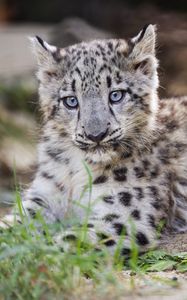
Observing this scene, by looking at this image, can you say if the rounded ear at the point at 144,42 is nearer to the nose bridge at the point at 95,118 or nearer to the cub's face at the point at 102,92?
the cub's face at the point at 102,92

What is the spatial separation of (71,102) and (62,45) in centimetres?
675

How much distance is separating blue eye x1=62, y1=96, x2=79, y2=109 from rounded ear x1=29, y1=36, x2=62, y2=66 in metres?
0.44

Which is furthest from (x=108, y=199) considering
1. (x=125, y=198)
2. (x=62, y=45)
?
(x=62, y=45)

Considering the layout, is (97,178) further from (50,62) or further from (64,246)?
(64,246)

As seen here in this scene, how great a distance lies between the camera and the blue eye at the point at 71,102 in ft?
23.7

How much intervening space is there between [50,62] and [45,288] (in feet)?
9.55

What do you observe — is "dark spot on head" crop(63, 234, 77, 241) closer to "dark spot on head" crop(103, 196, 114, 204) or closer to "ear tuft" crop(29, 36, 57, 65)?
"dark spot on head" crop(103, 196, 114, 204)

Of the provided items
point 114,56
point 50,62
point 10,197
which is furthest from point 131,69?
point 10,197

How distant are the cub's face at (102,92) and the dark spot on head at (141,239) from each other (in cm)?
71

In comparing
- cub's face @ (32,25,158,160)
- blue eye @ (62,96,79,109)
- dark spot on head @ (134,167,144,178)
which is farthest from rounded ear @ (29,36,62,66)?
dark spot on head @ (134,167,144,178)

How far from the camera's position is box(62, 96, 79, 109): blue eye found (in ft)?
23.7

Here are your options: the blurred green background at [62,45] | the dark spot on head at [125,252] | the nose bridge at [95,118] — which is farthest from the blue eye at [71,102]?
the blurred green background at [62,45]

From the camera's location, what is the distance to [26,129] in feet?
40.6

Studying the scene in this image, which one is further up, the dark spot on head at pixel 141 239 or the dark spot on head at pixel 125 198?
the dark spot on head at pixel 125 198
